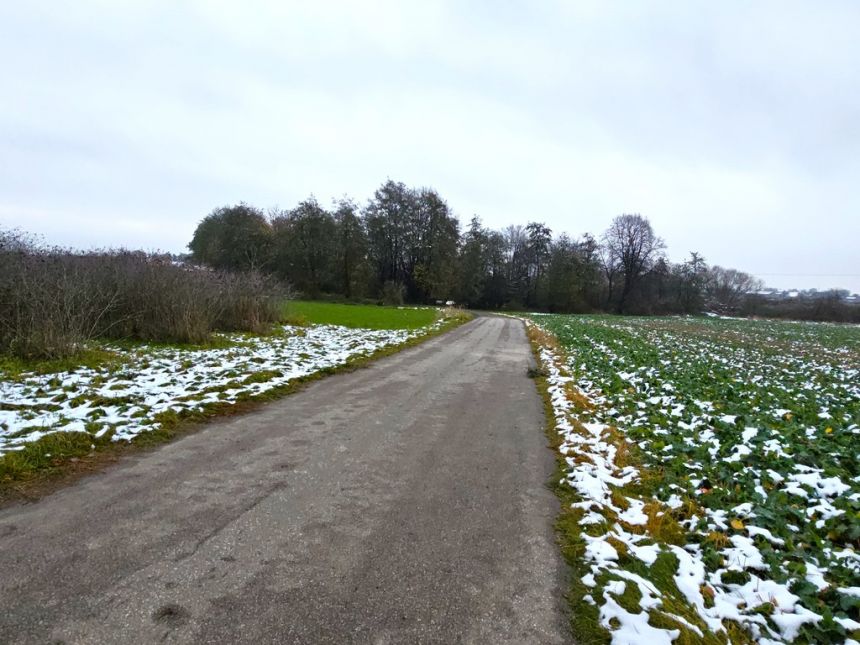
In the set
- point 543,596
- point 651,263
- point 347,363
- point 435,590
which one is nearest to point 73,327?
point 347,363

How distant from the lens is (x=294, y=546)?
3.10 m

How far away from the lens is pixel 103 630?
2238 mm

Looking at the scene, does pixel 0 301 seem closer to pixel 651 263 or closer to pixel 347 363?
pixel 347 363

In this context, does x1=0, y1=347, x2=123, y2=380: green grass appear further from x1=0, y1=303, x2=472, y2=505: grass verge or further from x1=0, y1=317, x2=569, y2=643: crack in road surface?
x1=0, y1=317, x2=569, y2=643: crack in road surface

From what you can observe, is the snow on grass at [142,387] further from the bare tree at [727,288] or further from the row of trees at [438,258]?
the bare tree at [727,288]

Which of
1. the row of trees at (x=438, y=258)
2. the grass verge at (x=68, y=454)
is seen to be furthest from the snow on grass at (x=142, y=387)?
the row of trees at (x=438, y=258)

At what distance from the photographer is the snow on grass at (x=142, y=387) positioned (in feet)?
16.7

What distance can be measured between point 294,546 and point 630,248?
248 ft

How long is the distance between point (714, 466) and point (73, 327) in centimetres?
1130

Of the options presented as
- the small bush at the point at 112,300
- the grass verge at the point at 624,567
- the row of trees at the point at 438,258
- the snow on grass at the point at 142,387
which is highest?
the row of trees at the point at 438,258

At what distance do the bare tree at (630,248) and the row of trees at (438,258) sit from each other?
162 mm

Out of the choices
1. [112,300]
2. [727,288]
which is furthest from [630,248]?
[112,300]

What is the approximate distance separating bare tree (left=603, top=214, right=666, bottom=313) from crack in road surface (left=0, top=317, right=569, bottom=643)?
71.0 metres

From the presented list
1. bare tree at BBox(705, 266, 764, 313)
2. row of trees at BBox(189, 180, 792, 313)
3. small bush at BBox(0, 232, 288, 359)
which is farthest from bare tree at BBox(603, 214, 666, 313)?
small bush at BBox(0, 232, 288, 359)
